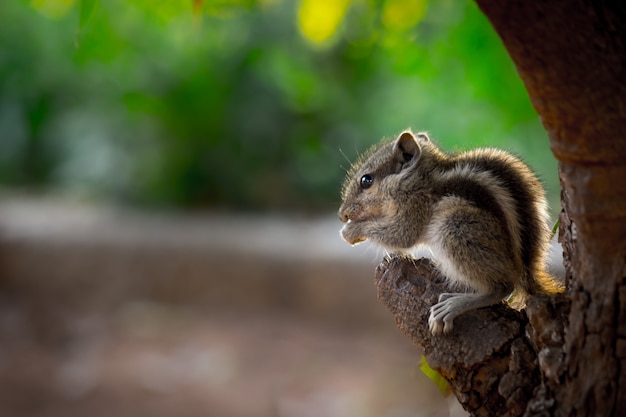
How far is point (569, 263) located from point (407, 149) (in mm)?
703

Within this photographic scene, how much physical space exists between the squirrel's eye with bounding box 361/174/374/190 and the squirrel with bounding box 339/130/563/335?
0.07 m

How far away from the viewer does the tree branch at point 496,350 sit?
1.38 metres

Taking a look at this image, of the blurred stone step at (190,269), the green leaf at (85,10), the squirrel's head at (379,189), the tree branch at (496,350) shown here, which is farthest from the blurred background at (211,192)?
the tree branch at (496,350)

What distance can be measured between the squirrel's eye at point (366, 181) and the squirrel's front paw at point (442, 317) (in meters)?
0.62

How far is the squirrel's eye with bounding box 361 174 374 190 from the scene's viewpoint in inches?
83.0

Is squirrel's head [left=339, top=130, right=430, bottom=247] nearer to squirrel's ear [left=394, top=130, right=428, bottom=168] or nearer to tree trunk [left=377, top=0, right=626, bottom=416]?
squirrel's ear [left=394, top=130, right=428, bottom=168]

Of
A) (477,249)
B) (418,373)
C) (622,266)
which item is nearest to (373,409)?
(418,373)

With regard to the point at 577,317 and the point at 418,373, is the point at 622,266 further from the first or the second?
the point at 418,373

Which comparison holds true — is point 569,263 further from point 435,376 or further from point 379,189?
point 379,189

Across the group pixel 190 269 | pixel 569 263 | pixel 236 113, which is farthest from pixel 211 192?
pixel 569 263

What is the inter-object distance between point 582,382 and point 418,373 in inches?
27.9

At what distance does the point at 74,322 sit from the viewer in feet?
20.3

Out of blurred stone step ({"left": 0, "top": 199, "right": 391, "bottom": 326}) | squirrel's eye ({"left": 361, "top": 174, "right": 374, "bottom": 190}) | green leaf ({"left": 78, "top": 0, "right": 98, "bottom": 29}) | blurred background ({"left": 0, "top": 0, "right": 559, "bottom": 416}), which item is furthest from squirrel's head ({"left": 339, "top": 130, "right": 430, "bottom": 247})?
blurred stone step ({"left": 0, "top": 199, "right": 391, "bottom": 326})

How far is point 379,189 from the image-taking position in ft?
6.72
